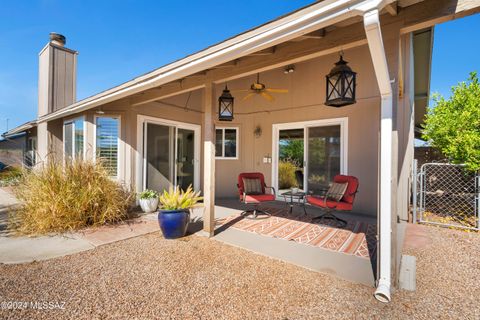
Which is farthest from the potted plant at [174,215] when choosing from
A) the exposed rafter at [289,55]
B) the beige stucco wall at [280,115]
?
the beige stucco wall at [280,115]

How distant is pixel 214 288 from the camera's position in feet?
7.63

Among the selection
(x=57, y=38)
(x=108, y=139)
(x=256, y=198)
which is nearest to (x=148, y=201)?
(x=108, y=139)

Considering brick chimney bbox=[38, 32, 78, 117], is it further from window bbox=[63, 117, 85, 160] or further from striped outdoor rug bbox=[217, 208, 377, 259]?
striped outdoor rug bbox=[217, 208, 377, 259]

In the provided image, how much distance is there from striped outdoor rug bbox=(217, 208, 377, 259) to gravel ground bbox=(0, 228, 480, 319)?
71 centimetres

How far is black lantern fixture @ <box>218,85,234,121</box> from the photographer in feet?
15.5

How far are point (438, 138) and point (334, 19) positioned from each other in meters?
6.15

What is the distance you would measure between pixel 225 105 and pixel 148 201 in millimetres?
2792

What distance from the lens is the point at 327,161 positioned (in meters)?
5.93

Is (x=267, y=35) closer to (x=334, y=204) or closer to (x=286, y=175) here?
(x=334, y=204)

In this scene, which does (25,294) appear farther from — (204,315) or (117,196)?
(117,196)

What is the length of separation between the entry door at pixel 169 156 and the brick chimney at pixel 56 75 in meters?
4.09

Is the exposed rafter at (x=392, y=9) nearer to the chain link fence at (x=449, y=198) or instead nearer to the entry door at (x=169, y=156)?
the chain link fence at (x=449, y=198)

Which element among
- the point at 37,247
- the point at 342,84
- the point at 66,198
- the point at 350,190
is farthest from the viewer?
the point at 350,190

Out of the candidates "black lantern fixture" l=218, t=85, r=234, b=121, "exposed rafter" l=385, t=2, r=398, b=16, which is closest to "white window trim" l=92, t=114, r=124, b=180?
"black lantern fixture" l=218, t=85, r=234, b=121
